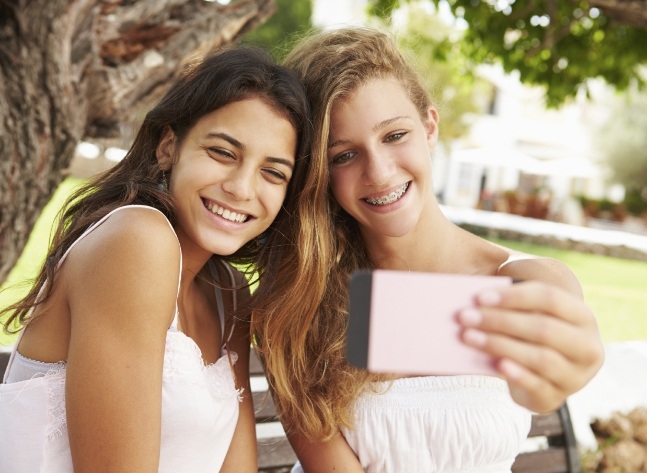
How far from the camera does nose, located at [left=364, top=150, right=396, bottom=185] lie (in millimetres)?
2455

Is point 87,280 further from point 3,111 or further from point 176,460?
point 3,111

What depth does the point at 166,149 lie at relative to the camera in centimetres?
251

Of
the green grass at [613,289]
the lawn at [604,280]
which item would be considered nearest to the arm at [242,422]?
the lawn at [604,280]

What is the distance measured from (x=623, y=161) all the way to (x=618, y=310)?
2170cm

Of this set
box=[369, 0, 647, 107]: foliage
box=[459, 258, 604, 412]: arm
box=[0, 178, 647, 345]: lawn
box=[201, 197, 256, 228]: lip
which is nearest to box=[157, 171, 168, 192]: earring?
box=[201, 197, 256, 228]: lip

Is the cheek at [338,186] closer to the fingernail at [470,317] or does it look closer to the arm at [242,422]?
the arm at [242,422]

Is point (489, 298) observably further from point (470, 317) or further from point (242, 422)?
point (242, 422)

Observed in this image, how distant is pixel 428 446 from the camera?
2633mm

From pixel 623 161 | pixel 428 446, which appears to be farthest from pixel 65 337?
pixel 623 161

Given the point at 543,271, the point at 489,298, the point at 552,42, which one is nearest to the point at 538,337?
the point at 489,298

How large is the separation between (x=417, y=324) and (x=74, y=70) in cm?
246

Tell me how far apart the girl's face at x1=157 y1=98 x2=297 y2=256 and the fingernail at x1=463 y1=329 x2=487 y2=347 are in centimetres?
120

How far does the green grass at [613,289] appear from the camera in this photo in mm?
9602

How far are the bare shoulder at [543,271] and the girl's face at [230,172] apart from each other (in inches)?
32.0
